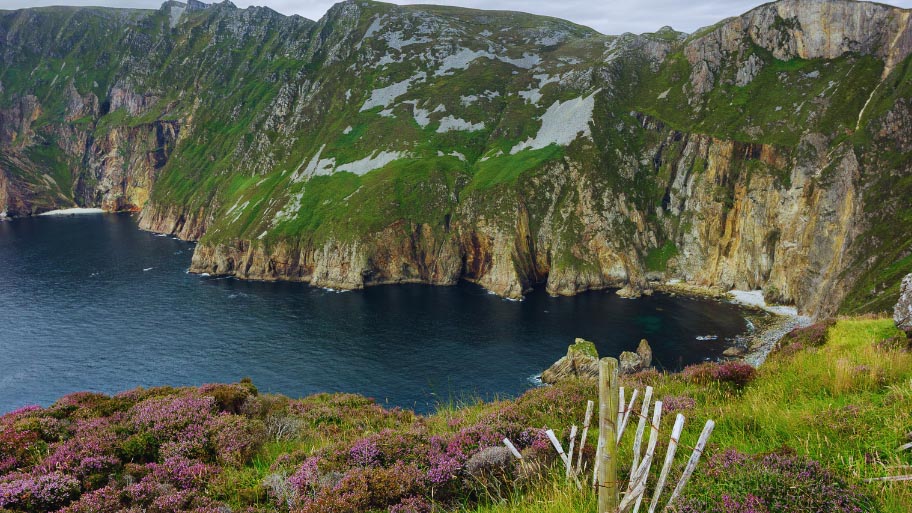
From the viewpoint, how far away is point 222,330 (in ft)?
302

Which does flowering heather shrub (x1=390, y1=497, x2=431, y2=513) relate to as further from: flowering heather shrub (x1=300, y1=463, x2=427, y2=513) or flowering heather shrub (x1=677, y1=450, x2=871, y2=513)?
flowering heather shrub (x1=677, y1=450, x2=871, y2=513)

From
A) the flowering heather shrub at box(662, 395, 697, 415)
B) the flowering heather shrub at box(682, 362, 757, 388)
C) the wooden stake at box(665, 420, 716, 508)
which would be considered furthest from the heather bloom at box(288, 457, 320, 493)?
the flowering heather shrub at box(682, 362, 757, 388)

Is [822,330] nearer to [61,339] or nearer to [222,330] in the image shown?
[222,330]

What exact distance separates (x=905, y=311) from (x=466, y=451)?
13.9 meters

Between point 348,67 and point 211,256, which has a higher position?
point 348,67

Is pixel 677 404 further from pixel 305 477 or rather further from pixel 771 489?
pixel 305 477

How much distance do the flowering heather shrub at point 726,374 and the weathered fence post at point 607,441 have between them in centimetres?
944

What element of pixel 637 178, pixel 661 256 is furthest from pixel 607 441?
pixel 637 178

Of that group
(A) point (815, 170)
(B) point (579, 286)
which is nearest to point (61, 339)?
(B) point (579, 286)

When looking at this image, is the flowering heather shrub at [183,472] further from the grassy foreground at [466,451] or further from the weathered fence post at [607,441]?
the weathered fence post at [607,441]

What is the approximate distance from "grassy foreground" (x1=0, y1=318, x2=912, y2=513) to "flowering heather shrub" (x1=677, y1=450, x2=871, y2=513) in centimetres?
2

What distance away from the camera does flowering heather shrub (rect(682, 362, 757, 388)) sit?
14375 mm

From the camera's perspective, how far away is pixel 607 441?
265 inches

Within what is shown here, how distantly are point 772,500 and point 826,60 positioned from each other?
153 metres
